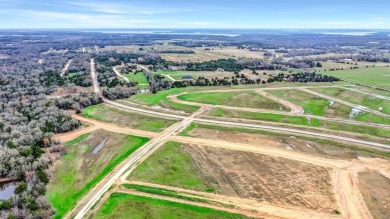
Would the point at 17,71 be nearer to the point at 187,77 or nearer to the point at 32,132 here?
the point at 187,77

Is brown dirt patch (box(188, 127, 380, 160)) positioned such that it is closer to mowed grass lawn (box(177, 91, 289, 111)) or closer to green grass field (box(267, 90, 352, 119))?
mowed grass lawn (box(177, 91, 289, 111))

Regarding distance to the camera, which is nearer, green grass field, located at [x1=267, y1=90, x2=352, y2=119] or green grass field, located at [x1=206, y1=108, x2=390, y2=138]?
green grass field, located at [x1=206, y1=108, x2=390, y2=138]

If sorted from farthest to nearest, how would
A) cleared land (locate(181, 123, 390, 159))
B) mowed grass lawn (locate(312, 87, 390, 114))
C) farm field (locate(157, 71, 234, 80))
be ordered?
farm field (locate(157, 71, 234, 80)), mowed grass lawn (locate(312, 87, 390, 114)), cleared land (locate(181, 123, 390, 159))

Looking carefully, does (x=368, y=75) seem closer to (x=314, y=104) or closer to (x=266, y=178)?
(x=314, y=104)

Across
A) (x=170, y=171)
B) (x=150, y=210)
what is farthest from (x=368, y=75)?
(x=150, y=210)

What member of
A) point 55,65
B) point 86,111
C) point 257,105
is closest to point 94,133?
point 86,111

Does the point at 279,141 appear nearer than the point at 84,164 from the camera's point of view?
No

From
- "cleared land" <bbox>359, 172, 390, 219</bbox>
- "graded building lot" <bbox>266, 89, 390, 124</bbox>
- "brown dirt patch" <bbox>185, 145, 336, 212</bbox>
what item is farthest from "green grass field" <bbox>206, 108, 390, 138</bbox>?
"brown dirt patch" <bbox>185, 145, 336, 212</bbox>
